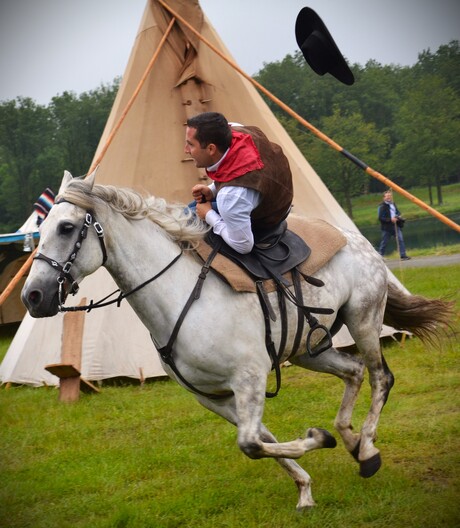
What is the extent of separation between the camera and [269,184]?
4879mm

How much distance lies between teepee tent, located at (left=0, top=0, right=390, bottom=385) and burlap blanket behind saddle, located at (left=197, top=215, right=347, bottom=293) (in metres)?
3.51

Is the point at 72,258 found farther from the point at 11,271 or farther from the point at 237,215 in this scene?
the point at 11,271

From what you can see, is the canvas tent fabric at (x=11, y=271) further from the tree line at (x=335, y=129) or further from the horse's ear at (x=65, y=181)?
the tree line at (x=335, y=129)

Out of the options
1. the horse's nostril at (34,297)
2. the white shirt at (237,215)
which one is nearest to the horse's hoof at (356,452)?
the white shirt at (237,215)

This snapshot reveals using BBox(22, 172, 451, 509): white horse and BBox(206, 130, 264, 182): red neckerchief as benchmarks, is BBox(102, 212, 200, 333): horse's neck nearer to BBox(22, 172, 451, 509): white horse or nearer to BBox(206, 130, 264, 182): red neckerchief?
BBox(22, 172, 451, 509): white horse

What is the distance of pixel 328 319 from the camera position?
5.41m

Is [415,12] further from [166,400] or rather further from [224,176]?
[166,400]

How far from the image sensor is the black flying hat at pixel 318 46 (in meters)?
6.63

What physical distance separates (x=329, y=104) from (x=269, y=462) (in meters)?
57.0

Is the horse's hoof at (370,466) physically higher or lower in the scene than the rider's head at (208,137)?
lower

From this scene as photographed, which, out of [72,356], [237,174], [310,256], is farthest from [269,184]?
[72,356]

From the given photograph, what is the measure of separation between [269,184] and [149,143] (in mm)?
4499

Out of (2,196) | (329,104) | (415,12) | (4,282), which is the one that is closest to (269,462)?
(415,12)

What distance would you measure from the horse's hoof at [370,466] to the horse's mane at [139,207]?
6.85ft
